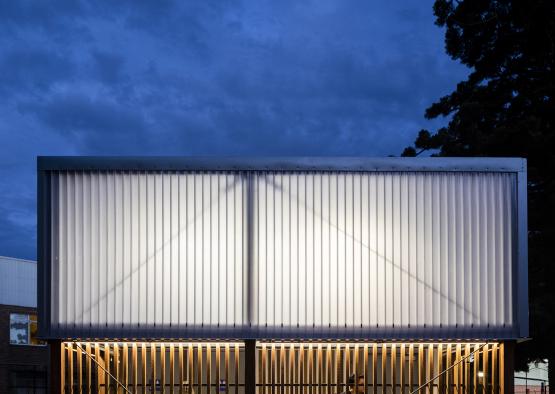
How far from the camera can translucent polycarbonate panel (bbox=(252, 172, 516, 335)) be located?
31.9 feet

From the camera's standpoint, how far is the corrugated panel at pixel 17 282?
129 feet

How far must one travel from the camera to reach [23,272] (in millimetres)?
40250

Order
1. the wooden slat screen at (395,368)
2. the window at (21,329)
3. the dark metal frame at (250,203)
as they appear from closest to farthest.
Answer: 1. the dark metal frame at (250,203)
2. the wooden slat screen at (395,368)
3. the window at (21,329)

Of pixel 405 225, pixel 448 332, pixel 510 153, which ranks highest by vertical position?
pixel 510 153

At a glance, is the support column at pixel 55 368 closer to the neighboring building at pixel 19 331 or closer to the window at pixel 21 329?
the neighboring building at pixel 19 331

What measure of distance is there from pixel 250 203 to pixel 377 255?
174 cm

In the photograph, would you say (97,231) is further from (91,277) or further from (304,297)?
(304,297)

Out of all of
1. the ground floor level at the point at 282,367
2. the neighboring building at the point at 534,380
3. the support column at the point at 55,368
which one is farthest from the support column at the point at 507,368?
→ the neighboring building at the point at 534,380

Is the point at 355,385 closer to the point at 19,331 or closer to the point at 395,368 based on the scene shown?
the point at 395,368

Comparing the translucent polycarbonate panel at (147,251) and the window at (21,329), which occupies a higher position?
the translucent polycarbonate panel at (147,251)

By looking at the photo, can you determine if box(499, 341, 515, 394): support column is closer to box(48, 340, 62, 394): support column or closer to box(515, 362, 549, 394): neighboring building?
box(48, 340, 62, 394): support column

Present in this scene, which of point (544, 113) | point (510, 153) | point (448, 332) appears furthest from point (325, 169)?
point (544, 113)

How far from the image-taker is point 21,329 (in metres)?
40.5

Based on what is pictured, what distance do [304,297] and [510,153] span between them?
52.7 feet
